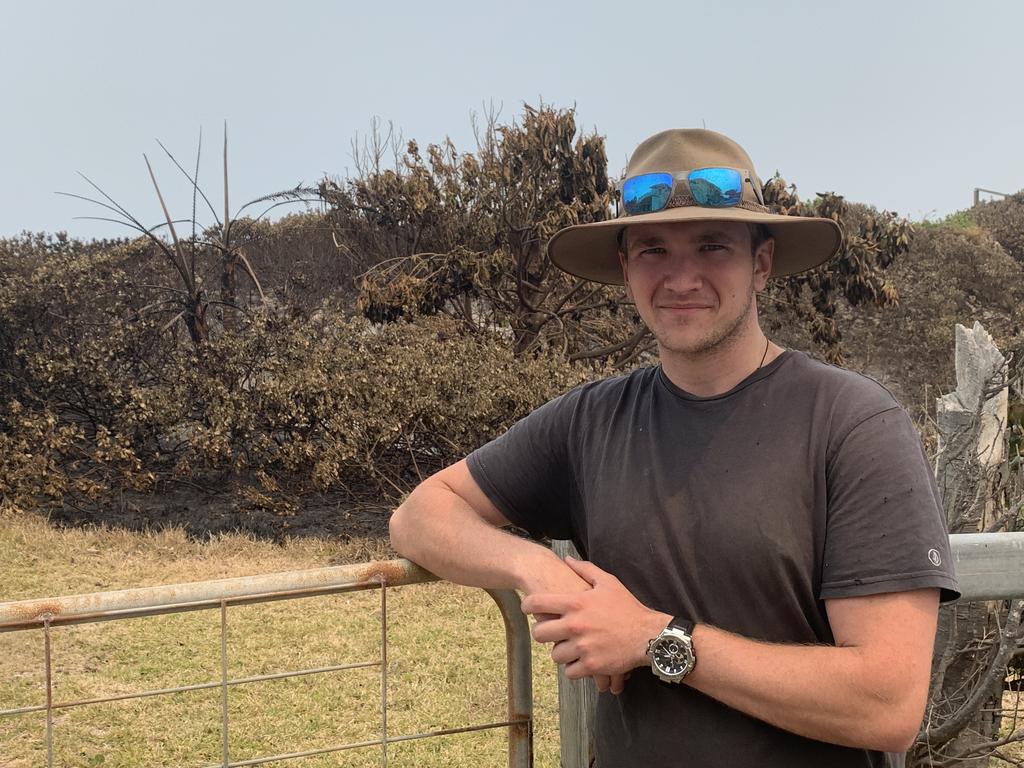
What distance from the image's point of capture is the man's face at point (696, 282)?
71.6 inches

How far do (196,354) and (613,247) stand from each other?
9.31m

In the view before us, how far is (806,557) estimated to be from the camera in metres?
1.61

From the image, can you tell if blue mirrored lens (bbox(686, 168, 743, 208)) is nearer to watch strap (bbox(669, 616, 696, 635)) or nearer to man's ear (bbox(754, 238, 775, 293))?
man's ear (bbox(754, 238, 775, 293))

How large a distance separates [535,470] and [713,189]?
74 centimetres

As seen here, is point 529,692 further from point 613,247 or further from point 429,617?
point 429,617

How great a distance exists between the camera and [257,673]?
20.1 ft


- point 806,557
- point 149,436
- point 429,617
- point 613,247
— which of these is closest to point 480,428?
point 429,617

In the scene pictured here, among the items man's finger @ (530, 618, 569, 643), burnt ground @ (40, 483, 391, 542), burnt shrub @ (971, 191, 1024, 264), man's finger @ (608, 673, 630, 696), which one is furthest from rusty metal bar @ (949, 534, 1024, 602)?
burnt shrub @ (971, 191, 1024, 264)

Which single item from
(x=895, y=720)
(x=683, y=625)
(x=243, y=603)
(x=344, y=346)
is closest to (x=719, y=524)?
(x=683, y=625)

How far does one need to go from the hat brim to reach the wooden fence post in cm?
70

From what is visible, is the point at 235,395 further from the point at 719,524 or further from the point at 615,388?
the point at 719,524

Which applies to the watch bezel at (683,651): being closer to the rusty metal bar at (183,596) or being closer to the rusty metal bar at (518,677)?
the rusty metal bar at (518,677)

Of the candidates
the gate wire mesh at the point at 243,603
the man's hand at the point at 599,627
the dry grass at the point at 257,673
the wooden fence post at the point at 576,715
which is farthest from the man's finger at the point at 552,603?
the dry grass at the point at 257,673

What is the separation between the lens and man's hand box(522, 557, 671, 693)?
158 cm
